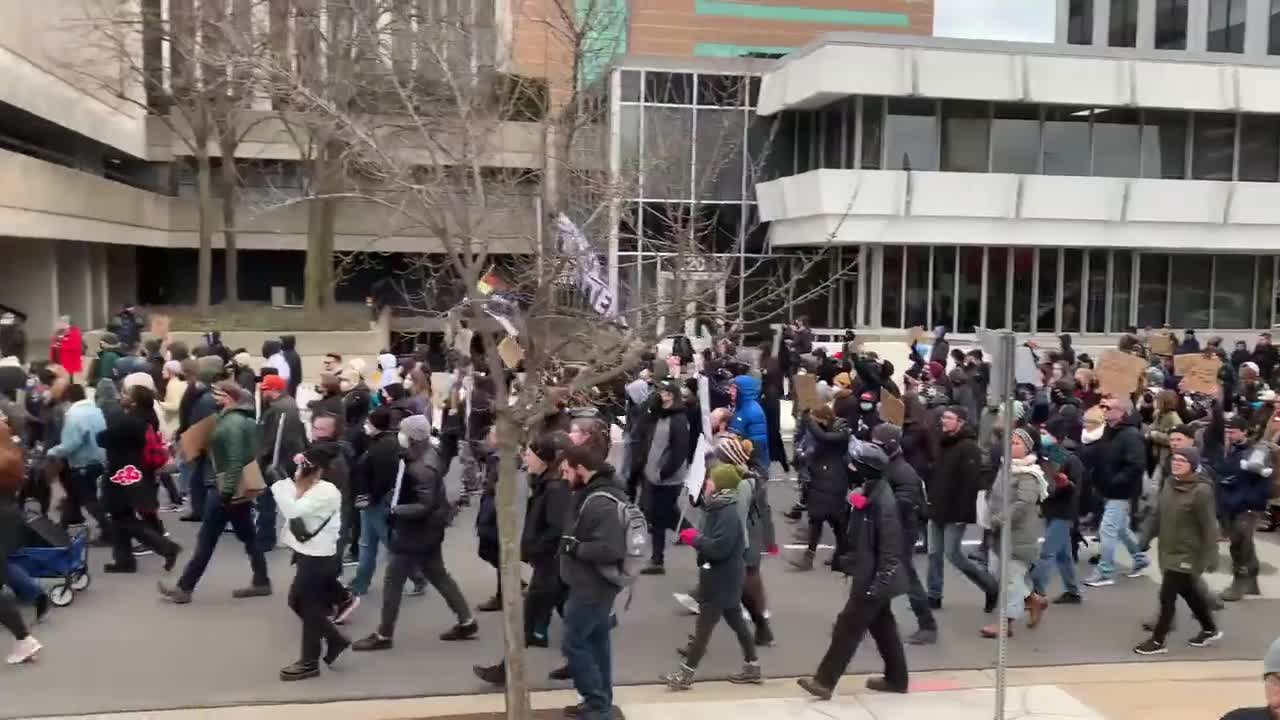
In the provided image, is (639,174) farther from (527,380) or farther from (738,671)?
(738,671)

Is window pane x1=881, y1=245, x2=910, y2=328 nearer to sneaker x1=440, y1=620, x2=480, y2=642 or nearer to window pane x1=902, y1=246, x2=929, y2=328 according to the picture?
window pane x1=902, y1=246, x2=929, y2=328

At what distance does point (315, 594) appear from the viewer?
739cm

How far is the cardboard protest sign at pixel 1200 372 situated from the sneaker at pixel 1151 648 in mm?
8208

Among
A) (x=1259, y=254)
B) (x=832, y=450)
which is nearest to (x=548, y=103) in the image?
(x=832, y=450)

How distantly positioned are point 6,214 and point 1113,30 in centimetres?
4491

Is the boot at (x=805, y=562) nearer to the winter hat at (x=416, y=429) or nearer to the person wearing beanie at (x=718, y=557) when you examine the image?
the person wearing beanie at (x=718, y=557)

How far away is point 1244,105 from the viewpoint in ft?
95.7

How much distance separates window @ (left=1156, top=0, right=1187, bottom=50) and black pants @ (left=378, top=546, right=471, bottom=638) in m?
46.4

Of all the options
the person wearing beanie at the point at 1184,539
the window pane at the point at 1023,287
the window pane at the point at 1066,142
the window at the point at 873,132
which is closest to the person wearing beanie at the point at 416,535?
the person wearing beanie at the point at 1184,539

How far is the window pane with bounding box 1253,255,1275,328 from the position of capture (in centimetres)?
3219

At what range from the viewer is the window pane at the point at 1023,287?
1181 inches

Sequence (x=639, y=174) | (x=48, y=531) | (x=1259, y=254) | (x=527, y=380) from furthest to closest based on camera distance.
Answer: (x=1259, y=254) < (x=48, y=531) < (x=639, y=174) < (x=527, y=380)

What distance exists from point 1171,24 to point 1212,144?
63.5ft

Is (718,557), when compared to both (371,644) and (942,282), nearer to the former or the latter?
(371,644)
